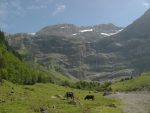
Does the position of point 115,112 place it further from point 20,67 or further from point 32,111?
point 20,67

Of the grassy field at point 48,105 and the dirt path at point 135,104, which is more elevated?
the grassy field at point 48,105

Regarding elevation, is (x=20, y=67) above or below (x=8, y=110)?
above

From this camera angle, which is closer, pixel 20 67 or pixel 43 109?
pixel 43 109

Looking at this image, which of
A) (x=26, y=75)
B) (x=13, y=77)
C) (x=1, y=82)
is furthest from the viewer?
(x=26, y=75)

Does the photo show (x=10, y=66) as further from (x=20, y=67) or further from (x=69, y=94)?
(x=69, y=94)

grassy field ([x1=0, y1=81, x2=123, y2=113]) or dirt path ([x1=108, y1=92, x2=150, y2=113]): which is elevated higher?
grassy field ([x1=0, y1=81, x2=123, y2=113])

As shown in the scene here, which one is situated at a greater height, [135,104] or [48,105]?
[48,105]

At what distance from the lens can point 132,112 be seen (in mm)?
63750

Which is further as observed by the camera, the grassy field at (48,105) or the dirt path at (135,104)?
the dirt path at (135,104)

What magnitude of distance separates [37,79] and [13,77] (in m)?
38.4

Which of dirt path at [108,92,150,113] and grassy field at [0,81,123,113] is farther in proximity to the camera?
dirt path at [108,92,150,113]

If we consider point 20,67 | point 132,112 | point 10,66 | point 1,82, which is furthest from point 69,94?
point 20,67

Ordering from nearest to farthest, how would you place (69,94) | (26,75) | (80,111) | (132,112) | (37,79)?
(80,111), (132,112), (69,94), (26,75), (37,79)

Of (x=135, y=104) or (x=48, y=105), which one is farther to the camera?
(x=135, y=104)
